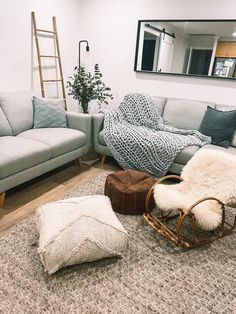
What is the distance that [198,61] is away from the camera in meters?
3.20

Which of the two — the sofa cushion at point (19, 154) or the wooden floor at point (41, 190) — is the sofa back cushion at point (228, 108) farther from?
the sofa cushion at point (19, 154)

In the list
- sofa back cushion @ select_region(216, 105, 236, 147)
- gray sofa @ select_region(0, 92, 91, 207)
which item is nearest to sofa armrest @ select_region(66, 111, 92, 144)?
gray sofa @ select_region(0, 92, 91, 207)

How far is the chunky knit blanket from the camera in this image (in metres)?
2.67

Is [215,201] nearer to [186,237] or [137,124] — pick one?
[186,237]

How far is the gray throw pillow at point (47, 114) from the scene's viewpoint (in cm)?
290

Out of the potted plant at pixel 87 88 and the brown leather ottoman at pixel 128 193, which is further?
the potted plant at pixel 87 88

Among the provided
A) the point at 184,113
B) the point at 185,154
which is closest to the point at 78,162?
the point at 185,154

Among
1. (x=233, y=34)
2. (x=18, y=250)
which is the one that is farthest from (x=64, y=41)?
(x=18, y=250)

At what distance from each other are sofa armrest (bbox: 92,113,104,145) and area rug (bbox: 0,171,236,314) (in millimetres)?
1532

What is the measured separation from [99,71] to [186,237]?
2.86m

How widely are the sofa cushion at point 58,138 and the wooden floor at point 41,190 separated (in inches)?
12.3

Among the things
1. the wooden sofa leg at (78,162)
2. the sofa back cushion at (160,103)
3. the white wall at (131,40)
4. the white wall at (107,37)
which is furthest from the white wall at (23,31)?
the sofa back cushion at (160,103)

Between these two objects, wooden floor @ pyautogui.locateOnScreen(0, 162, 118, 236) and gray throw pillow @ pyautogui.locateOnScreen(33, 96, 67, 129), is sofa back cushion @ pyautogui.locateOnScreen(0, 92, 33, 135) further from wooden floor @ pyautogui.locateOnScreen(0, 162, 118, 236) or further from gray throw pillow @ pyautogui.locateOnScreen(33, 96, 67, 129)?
wooden floor @ pyautogui.locateOnScreen(0, 162, 118, 236)

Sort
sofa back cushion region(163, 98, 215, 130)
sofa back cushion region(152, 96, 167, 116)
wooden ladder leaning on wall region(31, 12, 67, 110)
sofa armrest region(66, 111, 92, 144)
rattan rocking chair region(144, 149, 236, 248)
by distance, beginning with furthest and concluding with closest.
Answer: sofa back cushion region(152, 96, 167, 116)
wooden ladder leaning on wall region(31, 12, 67, 110)
sofa back cushion region(163, 98, 215, 130)
sofa armrest region(66, 111, 92, 144)
rattan rocking chair region(144, 149, 236, 248)
